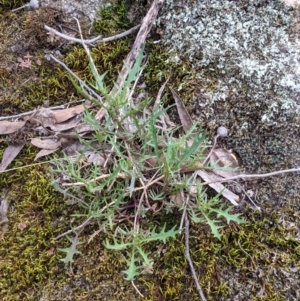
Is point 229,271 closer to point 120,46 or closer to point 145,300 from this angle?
point 145,300

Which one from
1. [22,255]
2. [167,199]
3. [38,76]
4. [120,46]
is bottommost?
[22,255]

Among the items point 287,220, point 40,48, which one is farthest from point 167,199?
point 40,48

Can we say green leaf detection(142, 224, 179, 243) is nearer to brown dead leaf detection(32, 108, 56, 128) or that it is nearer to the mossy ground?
the mossy ground

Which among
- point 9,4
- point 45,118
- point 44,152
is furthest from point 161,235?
point 9,4

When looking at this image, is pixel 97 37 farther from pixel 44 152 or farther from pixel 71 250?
pixel 71 250

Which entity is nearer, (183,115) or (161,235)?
(161,235)

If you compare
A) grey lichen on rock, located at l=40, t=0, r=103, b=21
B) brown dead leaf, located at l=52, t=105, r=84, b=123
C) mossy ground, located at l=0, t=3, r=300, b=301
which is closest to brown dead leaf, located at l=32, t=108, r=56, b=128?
brown dead leaf, located at l=52, t=105, r=84, b=123

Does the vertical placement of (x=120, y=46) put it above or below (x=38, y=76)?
above
